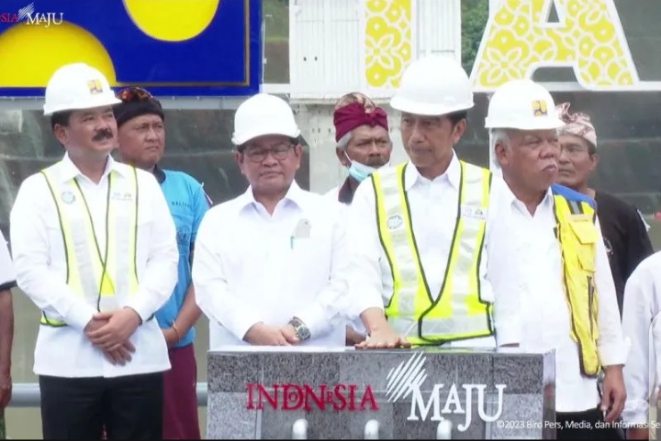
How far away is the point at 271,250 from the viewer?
624cm

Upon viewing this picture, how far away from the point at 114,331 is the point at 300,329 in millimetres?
755

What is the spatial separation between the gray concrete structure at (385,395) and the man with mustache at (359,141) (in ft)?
7.46

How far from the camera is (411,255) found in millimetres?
5660

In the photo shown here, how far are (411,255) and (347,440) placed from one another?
905mm

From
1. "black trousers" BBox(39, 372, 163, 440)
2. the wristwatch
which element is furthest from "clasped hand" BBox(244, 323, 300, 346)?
"black trousers" BBox(39, 372, 163, 440)

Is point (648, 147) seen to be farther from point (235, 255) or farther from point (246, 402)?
point (246, 402)

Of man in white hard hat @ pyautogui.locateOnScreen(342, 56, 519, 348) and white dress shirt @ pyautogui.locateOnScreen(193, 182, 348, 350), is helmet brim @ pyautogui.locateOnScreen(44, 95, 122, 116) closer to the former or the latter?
white dress shirt @ pyautogui.locateOnScreen(193, 182, 348, 350)

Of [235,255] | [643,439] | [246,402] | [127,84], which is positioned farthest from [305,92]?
[246,402]

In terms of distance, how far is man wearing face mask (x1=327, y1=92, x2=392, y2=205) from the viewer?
734 centimetres

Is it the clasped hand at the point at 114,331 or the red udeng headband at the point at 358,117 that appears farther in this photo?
the red udeng headband at the point at 358,117

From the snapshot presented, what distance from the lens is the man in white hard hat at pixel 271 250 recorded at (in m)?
6.18

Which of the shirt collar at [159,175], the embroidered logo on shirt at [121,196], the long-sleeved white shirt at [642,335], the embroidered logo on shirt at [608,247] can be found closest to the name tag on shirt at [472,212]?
the long-sleeved white shirt at [642,335]

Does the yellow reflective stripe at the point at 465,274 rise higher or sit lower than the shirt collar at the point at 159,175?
lower

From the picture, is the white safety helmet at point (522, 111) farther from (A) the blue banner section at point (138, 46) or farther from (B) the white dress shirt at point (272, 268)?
(A) the blue banner section at point (138, 46)
